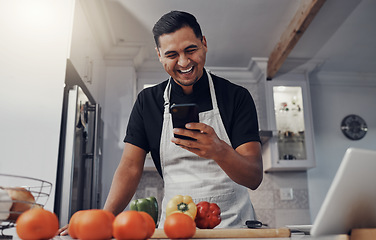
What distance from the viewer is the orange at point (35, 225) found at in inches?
23.4

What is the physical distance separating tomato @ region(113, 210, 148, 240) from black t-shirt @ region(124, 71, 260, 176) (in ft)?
3.00

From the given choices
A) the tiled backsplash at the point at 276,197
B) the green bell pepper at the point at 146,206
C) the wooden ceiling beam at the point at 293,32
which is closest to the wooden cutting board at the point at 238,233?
the green bell pepper at the point at 146,206

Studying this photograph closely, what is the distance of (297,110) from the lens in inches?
152

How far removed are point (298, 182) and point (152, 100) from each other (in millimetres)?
2807

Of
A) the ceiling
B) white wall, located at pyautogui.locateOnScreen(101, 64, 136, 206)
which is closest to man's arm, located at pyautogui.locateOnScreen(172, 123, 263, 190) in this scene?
the ceiling

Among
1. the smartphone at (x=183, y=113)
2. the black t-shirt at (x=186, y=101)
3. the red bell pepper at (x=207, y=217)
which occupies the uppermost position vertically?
the black t-shirt at (x=186, y=101)

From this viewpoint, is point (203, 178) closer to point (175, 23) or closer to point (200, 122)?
point (200, 122)

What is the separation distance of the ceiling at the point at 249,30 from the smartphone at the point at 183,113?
2.01 meters

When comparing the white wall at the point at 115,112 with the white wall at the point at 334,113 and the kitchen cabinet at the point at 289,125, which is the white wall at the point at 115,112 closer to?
the kitchen cabinet at the point at 289,125

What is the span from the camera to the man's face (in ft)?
4.65

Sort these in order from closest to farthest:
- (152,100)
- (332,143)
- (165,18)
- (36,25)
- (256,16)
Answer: (165,18) < (152,100) < (36,25) < (256,16) < (332,143)

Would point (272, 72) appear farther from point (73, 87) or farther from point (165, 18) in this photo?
point (165, 18)

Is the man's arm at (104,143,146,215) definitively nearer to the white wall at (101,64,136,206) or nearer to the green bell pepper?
the green bell pepper

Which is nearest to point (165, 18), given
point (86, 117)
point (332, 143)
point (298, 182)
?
point (86, 117)
